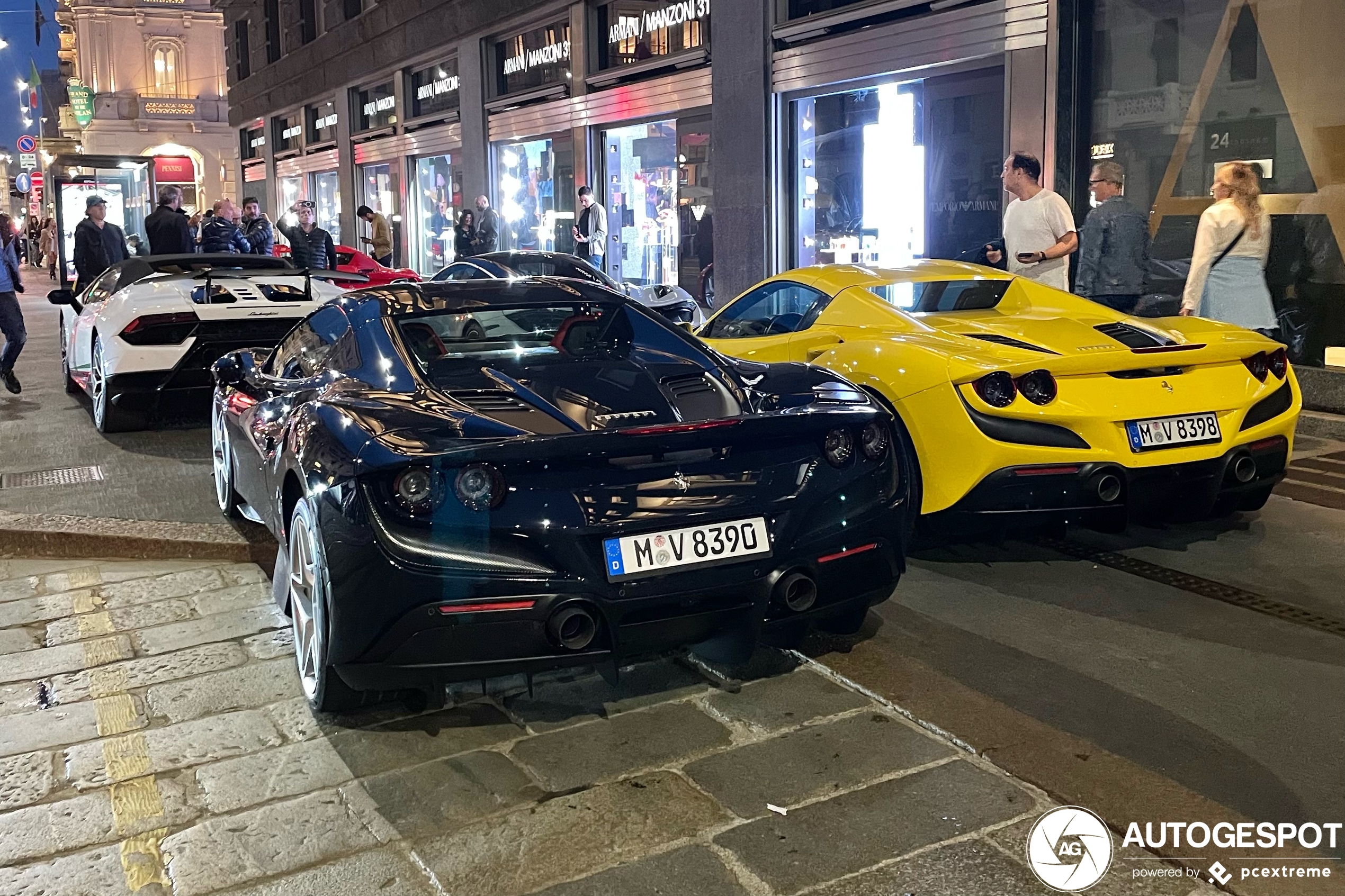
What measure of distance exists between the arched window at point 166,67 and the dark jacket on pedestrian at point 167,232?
66.5 metres

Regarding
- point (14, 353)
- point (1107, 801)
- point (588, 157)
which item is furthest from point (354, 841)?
point (588, 157)

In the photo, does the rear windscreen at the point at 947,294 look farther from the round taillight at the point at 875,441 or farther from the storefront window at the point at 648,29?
the storefront window at the point at 648,29

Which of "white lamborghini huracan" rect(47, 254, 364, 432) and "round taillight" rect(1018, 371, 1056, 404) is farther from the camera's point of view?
"white lamborghini huracan" rect(47, 254, 364, 432)

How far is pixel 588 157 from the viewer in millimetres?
19422

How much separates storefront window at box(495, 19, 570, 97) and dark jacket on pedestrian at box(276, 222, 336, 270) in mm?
5639

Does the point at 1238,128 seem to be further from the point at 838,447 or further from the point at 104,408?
the point at 104,408

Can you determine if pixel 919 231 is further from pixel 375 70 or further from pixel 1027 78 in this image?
pixel 375 70

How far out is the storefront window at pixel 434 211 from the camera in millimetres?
24688

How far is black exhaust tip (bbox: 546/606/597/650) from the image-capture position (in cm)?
336

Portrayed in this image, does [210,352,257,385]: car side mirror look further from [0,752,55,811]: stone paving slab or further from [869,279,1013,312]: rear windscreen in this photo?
[869,279,1013,312]: rear windscreen

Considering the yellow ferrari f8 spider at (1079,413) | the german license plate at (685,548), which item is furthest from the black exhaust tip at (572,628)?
the yellow ferrari f8 spider at (1079,413)

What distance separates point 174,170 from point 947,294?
120ft

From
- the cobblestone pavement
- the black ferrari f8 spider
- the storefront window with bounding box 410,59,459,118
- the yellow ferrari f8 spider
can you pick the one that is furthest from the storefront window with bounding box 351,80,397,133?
the cobblestone pavement

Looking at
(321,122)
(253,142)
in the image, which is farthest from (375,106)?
(253,142)
